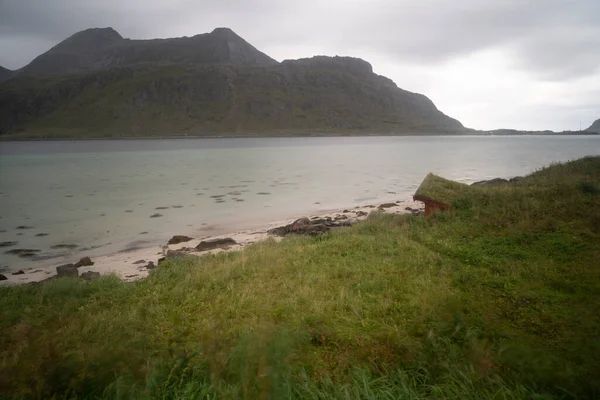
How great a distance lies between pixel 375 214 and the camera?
58.4 feet

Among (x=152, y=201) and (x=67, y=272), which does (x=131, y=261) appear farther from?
(x=152, y=201)

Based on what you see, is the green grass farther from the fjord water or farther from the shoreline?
the fjord water

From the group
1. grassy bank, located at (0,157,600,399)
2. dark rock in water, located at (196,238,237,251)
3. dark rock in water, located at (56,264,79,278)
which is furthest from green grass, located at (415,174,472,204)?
dark rock in water, located at (56,264,79,278)

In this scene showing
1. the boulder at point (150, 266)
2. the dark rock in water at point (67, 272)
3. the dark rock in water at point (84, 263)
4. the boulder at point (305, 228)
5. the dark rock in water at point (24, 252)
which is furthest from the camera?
the boulder at point (305, 228)

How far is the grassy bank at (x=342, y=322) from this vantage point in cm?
444

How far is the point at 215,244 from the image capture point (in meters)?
16.6

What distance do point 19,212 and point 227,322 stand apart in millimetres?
27298

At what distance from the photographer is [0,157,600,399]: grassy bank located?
4.44 meters

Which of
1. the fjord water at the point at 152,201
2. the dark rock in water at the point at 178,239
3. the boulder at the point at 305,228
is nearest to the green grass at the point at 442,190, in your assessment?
the boulder at the point at 305,228

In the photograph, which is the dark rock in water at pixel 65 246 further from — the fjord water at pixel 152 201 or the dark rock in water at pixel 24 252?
the dark rock in water at pixel 24 252

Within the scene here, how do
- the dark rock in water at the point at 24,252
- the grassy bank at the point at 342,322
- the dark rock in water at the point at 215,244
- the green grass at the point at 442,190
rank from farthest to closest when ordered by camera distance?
the dark rock in water at the point at 24,252, the dark rock in water at the point at 215,244, the green grass at the point at 442,190, the grassy bank at the point at 342,322

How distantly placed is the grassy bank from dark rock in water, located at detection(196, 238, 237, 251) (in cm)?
419

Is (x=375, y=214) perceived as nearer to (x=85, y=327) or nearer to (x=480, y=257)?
(x=480, y=257)

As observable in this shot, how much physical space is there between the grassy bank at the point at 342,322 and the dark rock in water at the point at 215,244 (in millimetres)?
4192
